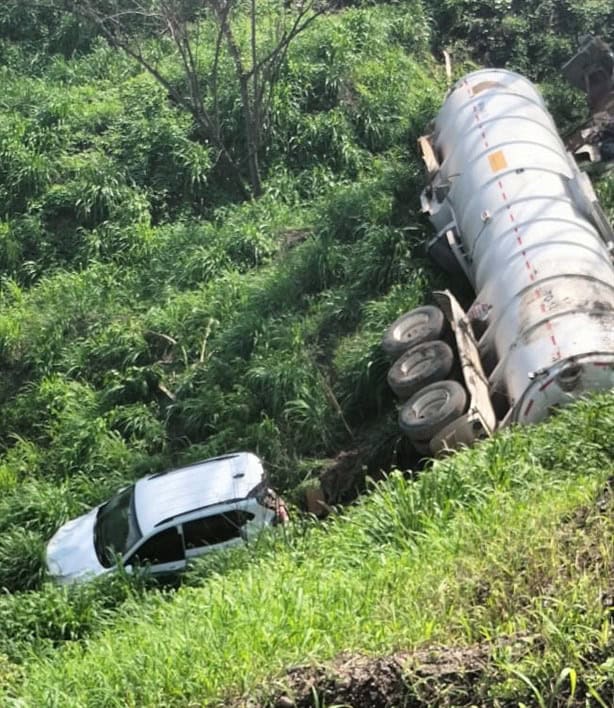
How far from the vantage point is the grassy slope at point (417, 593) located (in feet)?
15.1

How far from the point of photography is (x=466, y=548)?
19.2 feet

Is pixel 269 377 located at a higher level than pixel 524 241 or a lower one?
lower

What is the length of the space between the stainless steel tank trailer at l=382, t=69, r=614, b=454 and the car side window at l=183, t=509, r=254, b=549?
1.73m

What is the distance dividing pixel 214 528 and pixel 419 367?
2574 mm

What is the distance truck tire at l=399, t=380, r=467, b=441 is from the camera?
357 inches

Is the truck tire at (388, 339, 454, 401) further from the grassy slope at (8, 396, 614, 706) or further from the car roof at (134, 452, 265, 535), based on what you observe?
the grassy slope at (8, 396, 614, 706)

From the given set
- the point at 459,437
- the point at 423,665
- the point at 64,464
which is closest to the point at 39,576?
the point at 64,464

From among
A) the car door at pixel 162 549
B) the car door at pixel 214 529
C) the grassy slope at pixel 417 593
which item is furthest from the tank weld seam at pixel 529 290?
the car door at pixel 162 549

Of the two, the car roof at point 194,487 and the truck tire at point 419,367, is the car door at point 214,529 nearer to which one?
the car roof at point 194,487

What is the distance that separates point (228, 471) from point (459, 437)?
6.97ft

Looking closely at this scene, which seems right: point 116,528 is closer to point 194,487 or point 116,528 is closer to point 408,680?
point 194,487

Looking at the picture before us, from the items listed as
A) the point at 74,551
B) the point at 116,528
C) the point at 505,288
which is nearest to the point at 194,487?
the point at 116,528

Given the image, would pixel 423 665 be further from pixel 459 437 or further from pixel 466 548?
pixel 459 437

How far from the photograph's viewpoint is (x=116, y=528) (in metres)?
9.23
